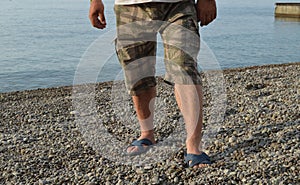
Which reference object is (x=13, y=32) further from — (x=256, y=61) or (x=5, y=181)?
Result: (x=5, y=181)

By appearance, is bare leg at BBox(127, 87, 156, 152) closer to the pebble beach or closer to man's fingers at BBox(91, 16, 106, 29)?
the pebble beach

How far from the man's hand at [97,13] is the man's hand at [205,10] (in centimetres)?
89

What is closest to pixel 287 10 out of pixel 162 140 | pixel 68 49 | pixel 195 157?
pixel 68 49

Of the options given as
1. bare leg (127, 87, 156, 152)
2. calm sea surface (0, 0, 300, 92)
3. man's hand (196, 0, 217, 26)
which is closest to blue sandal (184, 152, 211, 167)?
bare leg (127, 87, 156, 152)

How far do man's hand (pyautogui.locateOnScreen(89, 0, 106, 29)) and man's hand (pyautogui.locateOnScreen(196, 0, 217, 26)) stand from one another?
0.89 metres

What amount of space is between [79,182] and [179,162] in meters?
0.94

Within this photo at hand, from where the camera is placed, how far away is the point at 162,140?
4.72 metres

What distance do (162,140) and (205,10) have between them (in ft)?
5.76

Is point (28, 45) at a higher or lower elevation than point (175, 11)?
lower

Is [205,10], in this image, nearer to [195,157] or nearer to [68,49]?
[195,157]

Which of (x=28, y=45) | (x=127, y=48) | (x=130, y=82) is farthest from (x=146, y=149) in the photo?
(x=28, y=45)

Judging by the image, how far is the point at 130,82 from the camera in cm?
390

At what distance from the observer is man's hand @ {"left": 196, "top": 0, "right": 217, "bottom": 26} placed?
3.50 metres

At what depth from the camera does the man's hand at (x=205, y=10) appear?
11.5 ft
